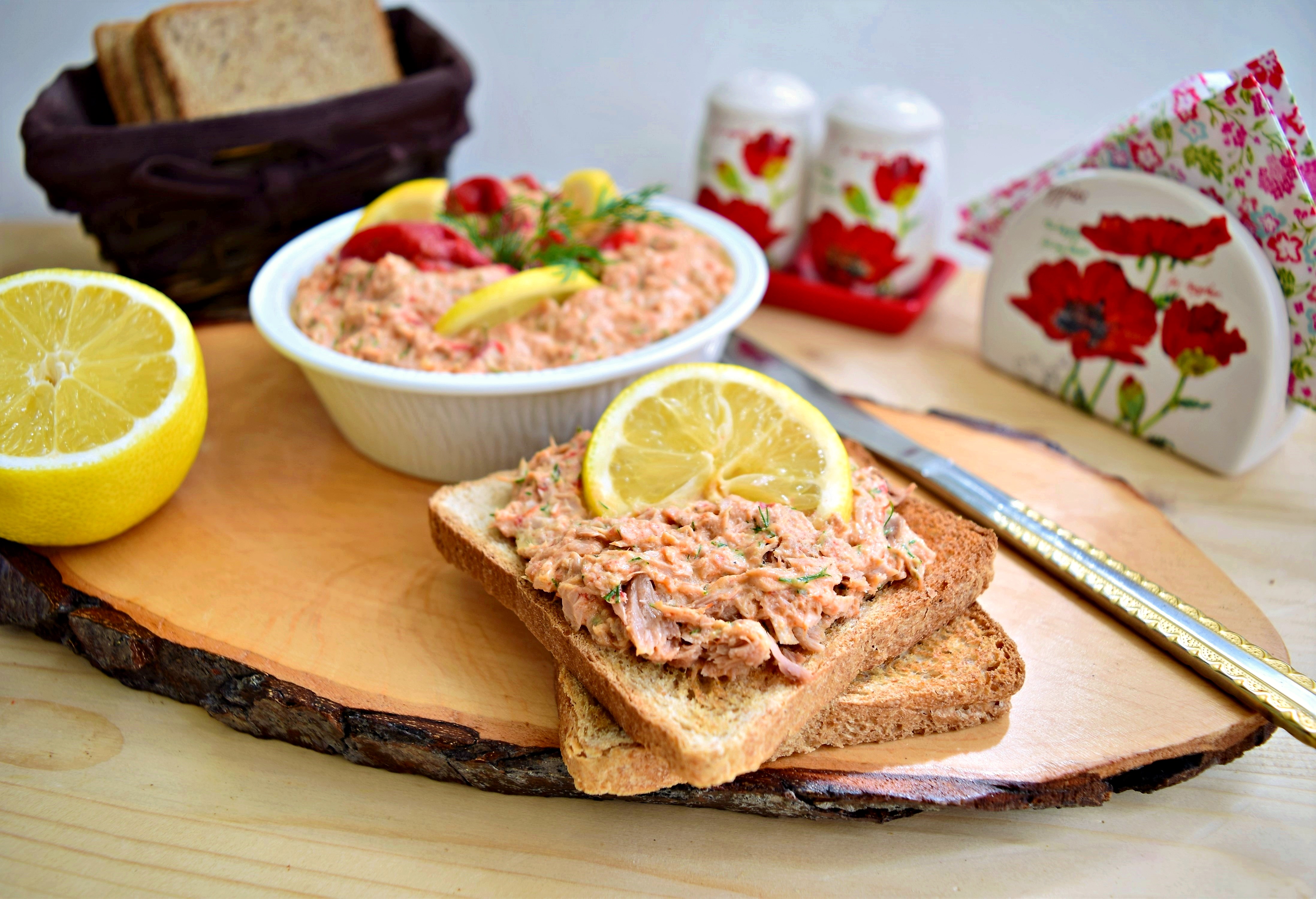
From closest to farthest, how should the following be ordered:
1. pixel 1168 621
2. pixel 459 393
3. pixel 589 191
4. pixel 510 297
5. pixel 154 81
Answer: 1. pixel 1168 621
2. pixel 459 393
3. pixel 510 297
4. pixel 589 191
5. pixel 154 81

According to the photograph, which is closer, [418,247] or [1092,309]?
[418,247]

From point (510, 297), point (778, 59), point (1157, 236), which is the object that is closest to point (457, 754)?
point (510, 297)

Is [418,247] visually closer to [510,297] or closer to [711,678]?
[510,297]

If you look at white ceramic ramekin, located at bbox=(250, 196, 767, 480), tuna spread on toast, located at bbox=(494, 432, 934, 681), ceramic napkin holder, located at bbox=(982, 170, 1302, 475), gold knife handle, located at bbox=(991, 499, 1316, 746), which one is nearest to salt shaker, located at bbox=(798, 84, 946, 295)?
ceramic napkin holder, located at bbox=(982, 170, 1302, 475)

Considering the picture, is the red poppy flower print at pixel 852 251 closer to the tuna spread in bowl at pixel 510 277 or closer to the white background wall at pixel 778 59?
the tuna spread in bowl at pixel 510 277

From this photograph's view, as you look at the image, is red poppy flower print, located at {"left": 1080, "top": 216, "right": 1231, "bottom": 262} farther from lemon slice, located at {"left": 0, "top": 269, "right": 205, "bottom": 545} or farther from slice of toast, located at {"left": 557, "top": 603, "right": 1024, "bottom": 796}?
lemon slice, located at {"left": 0, "top": 269, "right": 205, "bottom": 545}

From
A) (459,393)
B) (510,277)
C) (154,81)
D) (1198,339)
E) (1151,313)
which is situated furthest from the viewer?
(154,81)

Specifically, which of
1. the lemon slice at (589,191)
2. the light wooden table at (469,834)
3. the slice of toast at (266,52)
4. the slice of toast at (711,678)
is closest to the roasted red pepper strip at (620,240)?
the lemon slice at (589,191)

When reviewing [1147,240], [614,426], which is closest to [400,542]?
[614,426]
